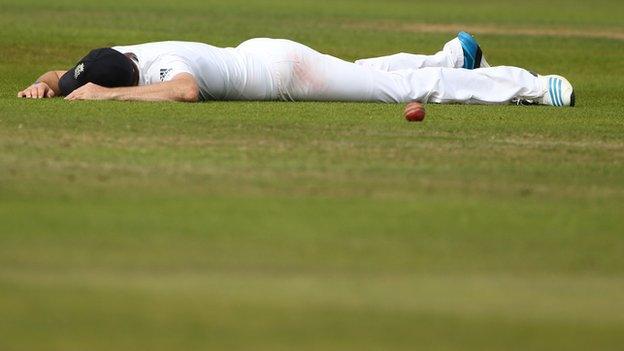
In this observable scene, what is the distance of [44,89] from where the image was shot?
11094 millimetres

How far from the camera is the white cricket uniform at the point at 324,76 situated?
36.2 ft

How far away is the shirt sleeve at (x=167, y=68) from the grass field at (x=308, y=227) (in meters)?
0.30

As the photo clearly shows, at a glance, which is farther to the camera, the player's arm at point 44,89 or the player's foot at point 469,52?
the player's foot at point 469,52

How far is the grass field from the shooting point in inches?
198

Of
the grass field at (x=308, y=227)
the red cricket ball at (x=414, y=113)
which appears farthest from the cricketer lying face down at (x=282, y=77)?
the red cricket ball at (x=414, y=113)

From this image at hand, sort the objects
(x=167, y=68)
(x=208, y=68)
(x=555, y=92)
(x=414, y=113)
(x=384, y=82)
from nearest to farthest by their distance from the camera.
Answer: (x=414, y=113) < (x=167, y=68) < (x=208, y=68) < (x=384, y=82) < (x=555, y=92)

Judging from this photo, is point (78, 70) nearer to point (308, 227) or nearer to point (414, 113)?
point (414, 113)

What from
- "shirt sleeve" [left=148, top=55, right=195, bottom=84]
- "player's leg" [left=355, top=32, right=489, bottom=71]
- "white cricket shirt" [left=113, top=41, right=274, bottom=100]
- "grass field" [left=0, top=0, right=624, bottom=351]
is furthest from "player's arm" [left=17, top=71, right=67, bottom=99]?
"player's leg" [left=355, top=32, right=489, bottom=71]

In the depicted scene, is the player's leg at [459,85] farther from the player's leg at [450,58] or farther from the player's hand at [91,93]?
the player's hand at [91,93]

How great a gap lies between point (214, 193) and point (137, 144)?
58.8 inches

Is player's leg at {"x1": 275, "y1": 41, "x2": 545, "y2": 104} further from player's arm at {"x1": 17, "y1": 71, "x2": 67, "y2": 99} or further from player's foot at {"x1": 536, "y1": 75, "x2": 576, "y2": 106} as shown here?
player's arm at {"x1": 17, "y1": 71, "x2": 67, "y2": 99}

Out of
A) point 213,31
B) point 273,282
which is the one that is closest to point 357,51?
point 213,31

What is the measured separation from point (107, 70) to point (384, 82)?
2.05 metres

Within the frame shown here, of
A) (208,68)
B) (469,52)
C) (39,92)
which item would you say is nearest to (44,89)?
(39,92)
